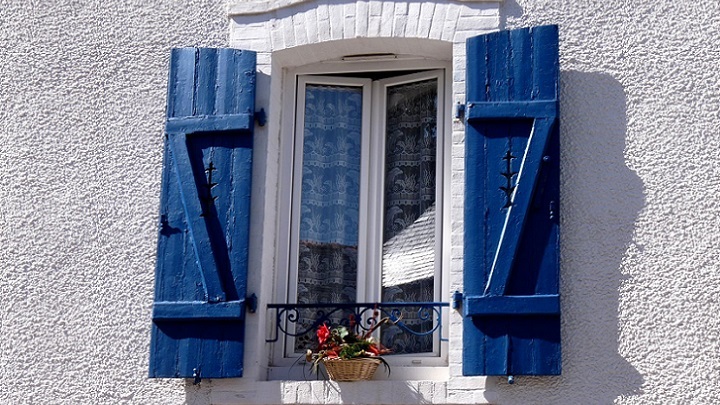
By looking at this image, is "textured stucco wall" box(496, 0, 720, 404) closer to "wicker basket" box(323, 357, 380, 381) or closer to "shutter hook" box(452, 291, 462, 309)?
"shutter hook" box(452, 291, 462, 309)

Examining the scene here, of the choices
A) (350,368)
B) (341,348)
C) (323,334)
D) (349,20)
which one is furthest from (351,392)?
(349,20)

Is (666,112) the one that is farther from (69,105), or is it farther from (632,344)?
(69,105)

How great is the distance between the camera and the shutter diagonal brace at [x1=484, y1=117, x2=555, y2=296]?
7.45 m

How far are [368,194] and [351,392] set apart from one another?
4.24 feet

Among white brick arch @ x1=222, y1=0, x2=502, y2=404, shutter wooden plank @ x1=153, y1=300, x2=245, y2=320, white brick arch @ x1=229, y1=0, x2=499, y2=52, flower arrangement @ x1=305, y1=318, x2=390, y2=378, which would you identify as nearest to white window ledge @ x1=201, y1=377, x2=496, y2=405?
white brick arch @ x1=222, y1=0, x2=502, y2=404

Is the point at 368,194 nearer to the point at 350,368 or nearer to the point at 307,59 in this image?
the point at 307,59

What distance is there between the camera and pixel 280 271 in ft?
26.6

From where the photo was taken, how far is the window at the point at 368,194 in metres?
8.06

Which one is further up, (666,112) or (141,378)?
(666,112)

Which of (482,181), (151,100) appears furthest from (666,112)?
(151,100)

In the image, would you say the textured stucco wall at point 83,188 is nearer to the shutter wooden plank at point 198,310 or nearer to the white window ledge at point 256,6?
the white window ledge at point 256,6

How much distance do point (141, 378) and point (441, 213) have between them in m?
1.87

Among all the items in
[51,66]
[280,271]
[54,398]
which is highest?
[51,66]

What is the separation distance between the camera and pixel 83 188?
324 inches
